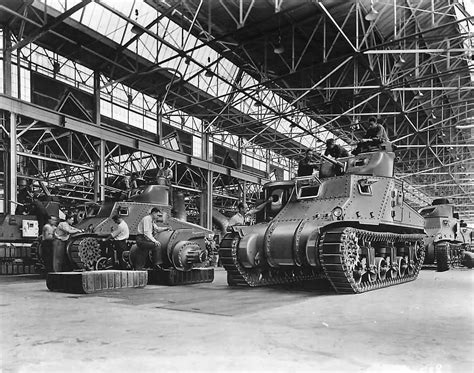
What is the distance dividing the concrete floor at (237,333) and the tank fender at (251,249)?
144 centimetres

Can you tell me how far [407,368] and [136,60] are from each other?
19819 millimetres

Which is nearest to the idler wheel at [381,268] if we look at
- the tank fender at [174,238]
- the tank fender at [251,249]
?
the tank fender at [251,249]

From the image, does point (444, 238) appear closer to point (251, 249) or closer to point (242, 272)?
point (242, 272)

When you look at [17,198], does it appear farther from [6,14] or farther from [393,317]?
[393,317]

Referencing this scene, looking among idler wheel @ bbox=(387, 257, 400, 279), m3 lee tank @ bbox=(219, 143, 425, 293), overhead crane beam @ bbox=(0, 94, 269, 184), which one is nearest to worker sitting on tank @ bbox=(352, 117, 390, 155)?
m3 lee tank @ bbox=(219, 143, 425, 293)

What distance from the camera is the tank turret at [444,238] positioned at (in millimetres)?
19656

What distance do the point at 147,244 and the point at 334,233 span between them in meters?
4.58

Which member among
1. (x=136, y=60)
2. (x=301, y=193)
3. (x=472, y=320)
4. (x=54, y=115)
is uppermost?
(x=136, y=60)

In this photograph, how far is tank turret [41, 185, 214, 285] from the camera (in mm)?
13492

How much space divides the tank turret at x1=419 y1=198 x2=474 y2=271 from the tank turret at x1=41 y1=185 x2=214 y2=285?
9549mm

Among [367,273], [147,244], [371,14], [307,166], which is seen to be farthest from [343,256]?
[371,14]

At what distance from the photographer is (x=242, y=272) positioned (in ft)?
39.5

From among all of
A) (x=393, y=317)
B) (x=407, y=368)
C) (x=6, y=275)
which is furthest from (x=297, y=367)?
(x=6, y=275)

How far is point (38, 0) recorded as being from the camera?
731 inches
